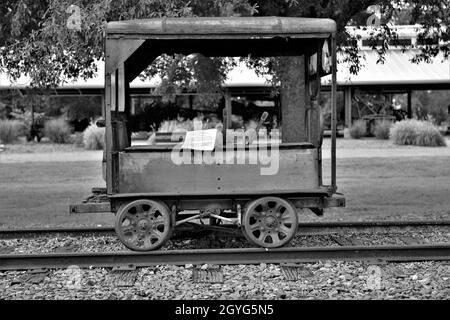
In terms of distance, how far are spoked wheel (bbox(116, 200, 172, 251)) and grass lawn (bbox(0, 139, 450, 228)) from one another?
328 centimetres

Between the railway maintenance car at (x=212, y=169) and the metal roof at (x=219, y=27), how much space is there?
0.03 feet

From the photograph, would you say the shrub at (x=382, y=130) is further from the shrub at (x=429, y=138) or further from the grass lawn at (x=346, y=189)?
the grass lawn at (x=346, y=189)

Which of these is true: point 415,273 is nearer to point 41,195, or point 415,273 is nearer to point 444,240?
point 444,240

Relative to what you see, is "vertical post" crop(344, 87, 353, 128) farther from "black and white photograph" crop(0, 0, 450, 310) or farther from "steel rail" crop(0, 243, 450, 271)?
"steel rail" crop(0, 243, 450, 271)

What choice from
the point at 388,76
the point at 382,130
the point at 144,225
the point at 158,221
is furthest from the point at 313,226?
the point at 388,76

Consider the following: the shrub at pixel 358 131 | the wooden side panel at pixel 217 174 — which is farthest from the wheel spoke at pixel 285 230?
the shrub at pixel 358 131

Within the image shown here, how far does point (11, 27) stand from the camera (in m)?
9.26

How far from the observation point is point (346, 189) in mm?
14430

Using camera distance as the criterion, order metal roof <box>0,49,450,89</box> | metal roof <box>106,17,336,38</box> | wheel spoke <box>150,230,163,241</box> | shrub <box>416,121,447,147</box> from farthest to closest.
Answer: metal roof <box>0,49,450,89</box>
shrub <box>416,121,447,147</box>
wheel spoke <box>150,230,163,241</box>
metal roof <box>106,17,336,38</box>

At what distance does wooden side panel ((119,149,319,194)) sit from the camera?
7.01m

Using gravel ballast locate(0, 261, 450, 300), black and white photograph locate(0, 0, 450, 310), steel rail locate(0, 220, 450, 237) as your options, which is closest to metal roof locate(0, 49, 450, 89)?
black and white photograph locate(0, 0, 450, 310)
